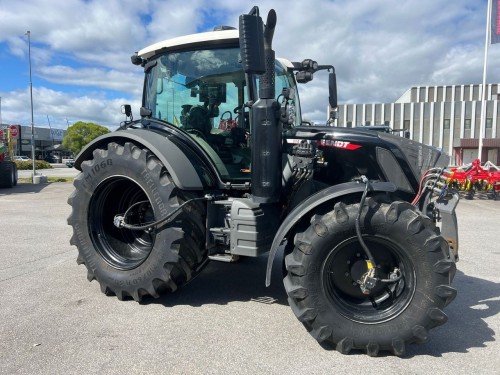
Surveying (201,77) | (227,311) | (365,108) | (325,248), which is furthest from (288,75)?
(365,108)

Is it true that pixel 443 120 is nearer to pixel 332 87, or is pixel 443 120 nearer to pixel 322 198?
pixel 332 87

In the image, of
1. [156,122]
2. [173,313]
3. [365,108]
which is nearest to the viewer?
[173,313]

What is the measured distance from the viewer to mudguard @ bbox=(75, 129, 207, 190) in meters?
3.73

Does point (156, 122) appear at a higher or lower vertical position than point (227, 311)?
higher

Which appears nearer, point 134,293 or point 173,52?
point 134,293

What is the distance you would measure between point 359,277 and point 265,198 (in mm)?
1047

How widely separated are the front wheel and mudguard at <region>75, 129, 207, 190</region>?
1205 mm

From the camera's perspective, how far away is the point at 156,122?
4457 mm

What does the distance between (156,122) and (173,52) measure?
2.56ft

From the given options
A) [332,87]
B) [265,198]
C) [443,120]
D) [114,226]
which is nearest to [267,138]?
[265,198]

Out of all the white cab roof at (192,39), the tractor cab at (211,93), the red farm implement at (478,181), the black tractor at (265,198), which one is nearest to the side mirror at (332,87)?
the black tractor at (265,198)

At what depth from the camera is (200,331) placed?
3312 millimetres

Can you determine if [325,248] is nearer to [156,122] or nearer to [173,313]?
[173,313]

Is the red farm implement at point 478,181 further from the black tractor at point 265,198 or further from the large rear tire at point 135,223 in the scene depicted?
the large rear tire at point 135,223
